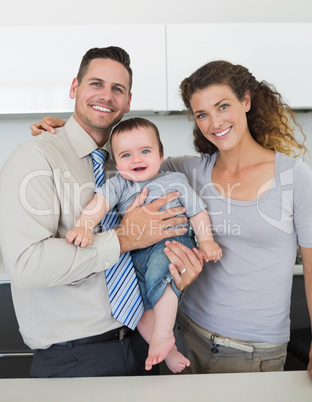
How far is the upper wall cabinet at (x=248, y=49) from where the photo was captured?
8.47 ft

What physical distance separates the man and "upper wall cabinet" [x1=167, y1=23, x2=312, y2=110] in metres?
1.18

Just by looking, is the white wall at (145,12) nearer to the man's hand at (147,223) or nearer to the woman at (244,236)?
the woman at (244,236)

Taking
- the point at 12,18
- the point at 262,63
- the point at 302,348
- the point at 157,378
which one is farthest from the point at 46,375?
the point at 12,18

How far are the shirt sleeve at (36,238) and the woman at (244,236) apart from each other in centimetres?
43

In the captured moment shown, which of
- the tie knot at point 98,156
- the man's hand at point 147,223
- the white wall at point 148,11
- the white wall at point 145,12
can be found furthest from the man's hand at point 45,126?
the white wall at point 148,11

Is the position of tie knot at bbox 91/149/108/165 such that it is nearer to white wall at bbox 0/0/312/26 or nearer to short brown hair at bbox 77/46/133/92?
short brown hair at bbox 77/46/133/92

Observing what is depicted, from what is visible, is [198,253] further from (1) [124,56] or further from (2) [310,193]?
(1) [124,56]

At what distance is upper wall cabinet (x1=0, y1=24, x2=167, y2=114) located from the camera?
2.53 metres

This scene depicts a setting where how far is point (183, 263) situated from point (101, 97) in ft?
2.07

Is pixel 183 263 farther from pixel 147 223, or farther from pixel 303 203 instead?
pixel 303 203

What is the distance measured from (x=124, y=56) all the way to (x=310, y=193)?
83cm

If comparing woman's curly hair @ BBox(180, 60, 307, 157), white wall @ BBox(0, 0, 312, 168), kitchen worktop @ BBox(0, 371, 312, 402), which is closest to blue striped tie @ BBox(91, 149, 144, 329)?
kitchen worktop @ BBox(0, 371, 312, 402)

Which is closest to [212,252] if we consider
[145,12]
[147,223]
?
[147,223]

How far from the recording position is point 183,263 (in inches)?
56.2
